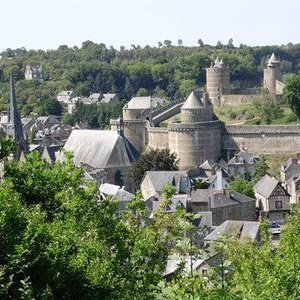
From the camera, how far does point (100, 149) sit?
5400 cm

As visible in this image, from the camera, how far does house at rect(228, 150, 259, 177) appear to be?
5181cm

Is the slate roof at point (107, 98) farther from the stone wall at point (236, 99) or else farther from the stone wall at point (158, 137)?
the stone wall at point (158, 137)

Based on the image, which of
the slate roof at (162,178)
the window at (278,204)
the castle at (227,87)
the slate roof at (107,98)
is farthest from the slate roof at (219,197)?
the slate roof at (107,98)

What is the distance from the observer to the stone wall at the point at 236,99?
68.6m

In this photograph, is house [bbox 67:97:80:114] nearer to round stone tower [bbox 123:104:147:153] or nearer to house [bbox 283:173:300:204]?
round stone tower [bbox 123:104:147:153]

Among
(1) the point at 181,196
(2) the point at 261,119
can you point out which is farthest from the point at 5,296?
(2) the point at 261,119

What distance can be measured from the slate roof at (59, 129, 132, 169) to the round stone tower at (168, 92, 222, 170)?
379 centimetres

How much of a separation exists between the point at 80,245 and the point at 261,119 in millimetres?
50664

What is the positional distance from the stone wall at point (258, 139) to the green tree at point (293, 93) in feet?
21.2

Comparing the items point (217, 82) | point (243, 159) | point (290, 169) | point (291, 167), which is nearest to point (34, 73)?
point (217, 82)

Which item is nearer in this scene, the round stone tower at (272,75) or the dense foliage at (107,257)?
the dense foliage at (107,257)

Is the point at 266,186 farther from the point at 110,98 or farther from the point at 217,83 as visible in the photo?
the point at 110,98

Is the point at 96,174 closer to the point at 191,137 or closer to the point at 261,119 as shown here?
the point at 191,137

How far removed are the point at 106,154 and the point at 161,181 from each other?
9053mm
